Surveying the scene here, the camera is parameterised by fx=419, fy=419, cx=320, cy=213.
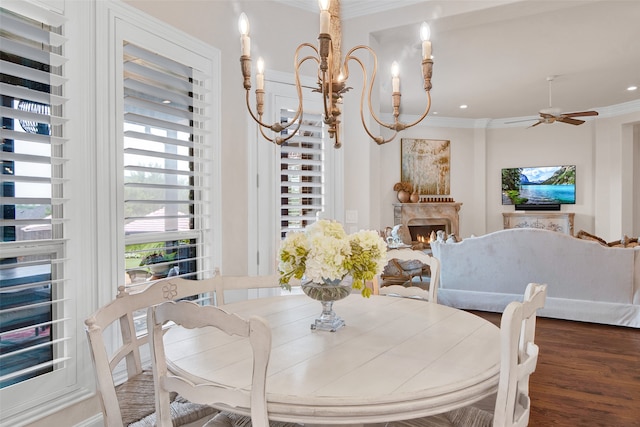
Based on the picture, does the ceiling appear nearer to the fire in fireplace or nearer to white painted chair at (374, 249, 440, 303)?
white painted chair at (374, 249, 440, 303)

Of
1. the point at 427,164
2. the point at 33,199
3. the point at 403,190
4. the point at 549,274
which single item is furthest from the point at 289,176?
the point at 427,164

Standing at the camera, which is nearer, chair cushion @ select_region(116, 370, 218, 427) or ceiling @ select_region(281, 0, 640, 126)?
chair cushion @ select_region(116, 370, 218, 427)

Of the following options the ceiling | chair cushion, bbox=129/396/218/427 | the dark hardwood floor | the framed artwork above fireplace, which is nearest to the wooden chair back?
chair cushion, bbox=129/396/218/427

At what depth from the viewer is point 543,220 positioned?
28.5ft

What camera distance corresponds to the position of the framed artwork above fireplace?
854 cm

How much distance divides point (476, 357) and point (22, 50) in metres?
2.16

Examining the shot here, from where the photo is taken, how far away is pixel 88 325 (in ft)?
3.86

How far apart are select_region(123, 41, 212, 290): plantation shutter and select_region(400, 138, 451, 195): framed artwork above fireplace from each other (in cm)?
627

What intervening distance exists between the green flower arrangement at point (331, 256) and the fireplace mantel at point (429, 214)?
6807 mm

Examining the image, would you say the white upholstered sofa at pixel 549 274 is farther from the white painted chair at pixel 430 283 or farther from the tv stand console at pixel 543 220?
the tv stand console at pixel 543 220

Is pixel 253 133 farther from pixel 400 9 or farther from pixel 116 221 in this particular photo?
pixel 400 9

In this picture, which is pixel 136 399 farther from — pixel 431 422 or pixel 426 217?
pixel 426 217

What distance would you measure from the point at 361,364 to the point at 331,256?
375 mm

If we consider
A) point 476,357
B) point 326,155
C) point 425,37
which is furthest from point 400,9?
point 476,357
